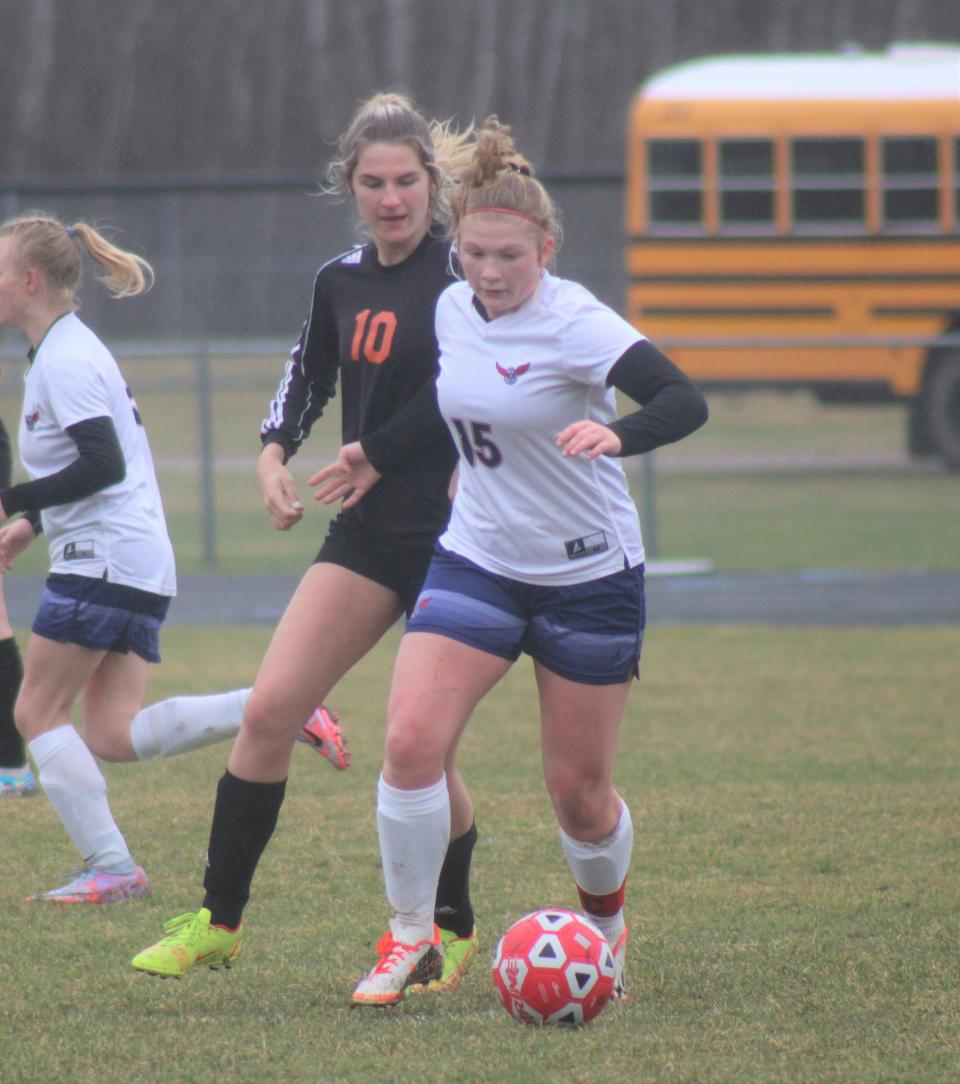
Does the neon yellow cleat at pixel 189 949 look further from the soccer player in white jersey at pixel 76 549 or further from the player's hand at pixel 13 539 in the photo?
the player's hand at pixel 13 539

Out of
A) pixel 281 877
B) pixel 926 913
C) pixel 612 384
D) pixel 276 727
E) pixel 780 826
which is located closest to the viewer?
pixel 612 384

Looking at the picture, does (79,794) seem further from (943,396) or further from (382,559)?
(943,396)

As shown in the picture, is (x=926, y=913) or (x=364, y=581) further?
(x=926, y=913)

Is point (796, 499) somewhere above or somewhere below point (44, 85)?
below

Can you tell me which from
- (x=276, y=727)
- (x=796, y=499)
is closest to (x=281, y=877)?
(x=276, y=727)

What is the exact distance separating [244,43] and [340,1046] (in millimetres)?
30429

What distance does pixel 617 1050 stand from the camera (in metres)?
3.85

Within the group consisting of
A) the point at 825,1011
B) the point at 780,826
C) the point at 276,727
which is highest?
the point at 276,727

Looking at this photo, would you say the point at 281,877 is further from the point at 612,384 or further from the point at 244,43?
the point at 244,43

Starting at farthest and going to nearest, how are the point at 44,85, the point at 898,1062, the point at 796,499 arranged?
the point at 44,85
the point at 796,499
the point at 898,1062

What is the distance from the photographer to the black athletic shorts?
4.41 m

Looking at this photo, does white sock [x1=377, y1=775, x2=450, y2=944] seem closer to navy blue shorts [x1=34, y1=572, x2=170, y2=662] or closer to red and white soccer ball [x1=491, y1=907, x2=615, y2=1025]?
red and white soccer ball [x1=491, y1=907, x2=615, y2=1025]

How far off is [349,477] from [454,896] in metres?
1.09

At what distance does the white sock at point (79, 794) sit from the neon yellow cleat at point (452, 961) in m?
1.18
